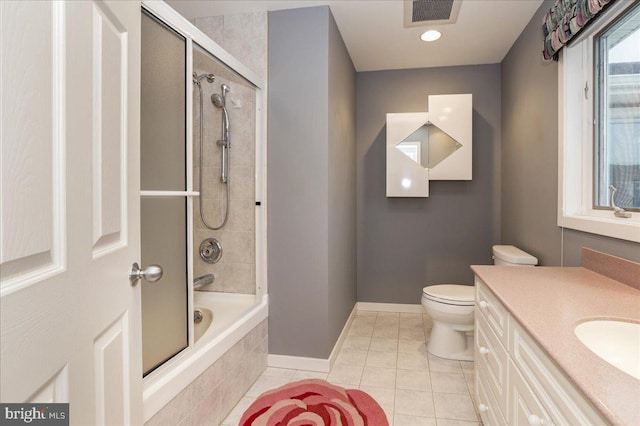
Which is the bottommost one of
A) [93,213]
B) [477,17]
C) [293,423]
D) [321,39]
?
[293,423]

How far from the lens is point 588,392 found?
739mm

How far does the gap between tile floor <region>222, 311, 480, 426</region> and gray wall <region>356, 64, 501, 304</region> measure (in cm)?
65

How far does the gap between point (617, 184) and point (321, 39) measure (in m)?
1.91

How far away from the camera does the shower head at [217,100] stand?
242 cm

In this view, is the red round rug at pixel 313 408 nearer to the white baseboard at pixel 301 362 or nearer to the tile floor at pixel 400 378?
the tile floor at pixel 400 378

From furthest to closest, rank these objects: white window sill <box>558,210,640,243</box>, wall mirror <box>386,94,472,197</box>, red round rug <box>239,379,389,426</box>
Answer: wall mirror <box>386,94,472,197</box> < red round rug <box>239,379,389,426</box> < white window sill <box>558,210,640,243</box>

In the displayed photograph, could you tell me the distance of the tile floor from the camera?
2.00m

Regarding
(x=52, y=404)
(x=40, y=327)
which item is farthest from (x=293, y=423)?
(x=40, y=327)

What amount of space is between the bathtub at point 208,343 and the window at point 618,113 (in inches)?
81.6

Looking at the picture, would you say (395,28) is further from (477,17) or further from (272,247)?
(272,247)

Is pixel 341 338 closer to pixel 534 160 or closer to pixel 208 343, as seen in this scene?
pixel 208 343

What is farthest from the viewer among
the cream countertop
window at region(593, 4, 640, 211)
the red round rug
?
the red round rug

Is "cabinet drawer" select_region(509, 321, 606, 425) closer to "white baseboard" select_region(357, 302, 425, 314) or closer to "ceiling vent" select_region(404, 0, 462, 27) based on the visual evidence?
"ceiling vent" select_region(404, 0, 462, 27)

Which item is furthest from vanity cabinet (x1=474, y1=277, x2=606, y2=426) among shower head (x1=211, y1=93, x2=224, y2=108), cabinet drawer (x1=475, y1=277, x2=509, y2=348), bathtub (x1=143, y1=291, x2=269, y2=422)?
shower head (x1=211, y1=93, x2=224, y2=108)
